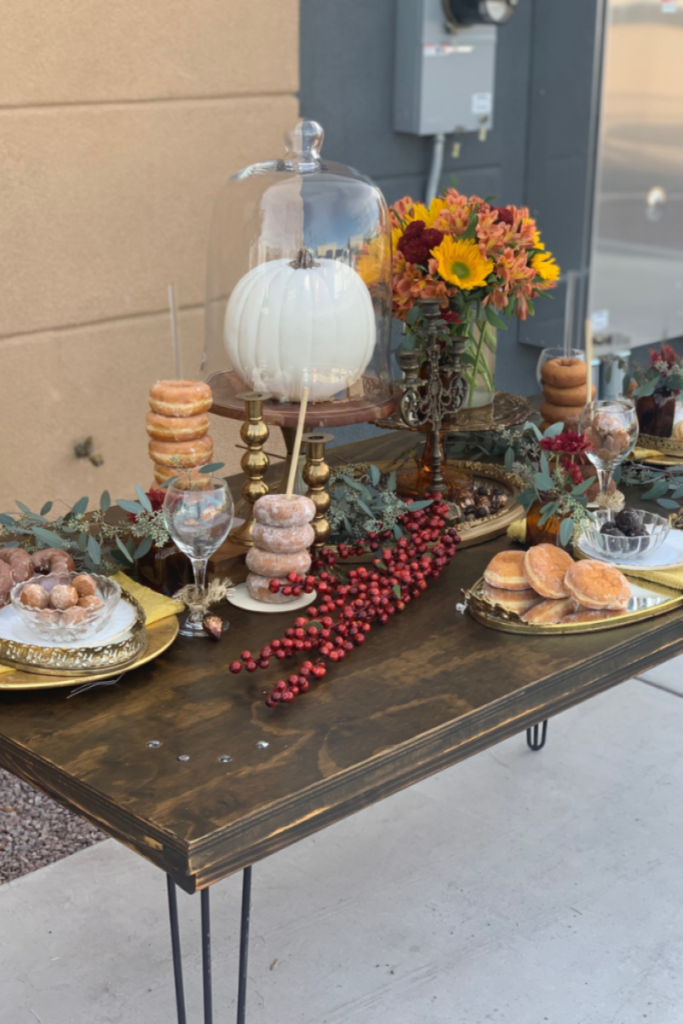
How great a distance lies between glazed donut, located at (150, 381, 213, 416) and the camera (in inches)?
51.3

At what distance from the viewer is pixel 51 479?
2723 millimetres

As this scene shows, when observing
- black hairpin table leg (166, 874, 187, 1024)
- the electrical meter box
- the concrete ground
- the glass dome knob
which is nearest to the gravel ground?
the concrete ground

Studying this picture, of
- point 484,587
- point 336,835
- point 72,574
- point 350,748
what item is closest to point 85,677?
point 72,574

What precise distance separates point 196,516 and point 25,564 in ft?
0.64

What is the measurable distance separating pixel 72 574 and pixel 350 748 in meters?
0.35

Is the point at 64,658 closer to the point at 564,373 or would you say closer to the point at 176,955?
the point at 176,955

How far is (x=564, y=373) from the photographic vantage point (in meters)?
1.67

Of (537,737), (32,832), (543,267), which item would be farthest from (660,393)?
(32,832)

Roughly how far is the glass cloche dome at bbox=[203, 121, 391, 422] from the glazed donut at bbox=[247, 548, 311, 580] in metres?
0.20

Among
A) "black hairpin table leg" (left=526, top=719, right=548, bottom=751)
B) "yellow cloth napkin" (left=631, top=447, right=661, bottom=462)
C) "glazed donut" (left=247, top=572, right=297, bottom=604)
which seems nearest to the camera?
"glazed donut" (left=247, top=572, right=297, bottom=604)

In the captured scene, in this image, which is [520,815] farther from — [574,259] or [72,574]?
[574,259]

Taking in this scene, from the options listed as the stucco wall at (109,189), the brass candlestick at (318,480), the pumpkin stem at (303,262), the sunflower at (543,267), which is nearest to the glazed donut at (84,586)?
the brass candlestick at (318,480)

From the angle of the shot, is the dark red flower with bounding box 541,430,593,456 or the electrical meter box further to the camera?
A: the electrical meter box

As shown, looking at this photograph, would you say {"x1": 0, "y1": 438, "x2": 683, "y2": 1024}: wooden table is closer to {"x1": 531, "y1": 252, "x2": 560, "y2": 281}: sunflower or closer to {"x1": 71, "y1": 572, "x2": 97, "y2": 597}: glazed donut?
{"x1": 71, "y1": 572, "x2": 97, "y2": 597}: glazed donut
